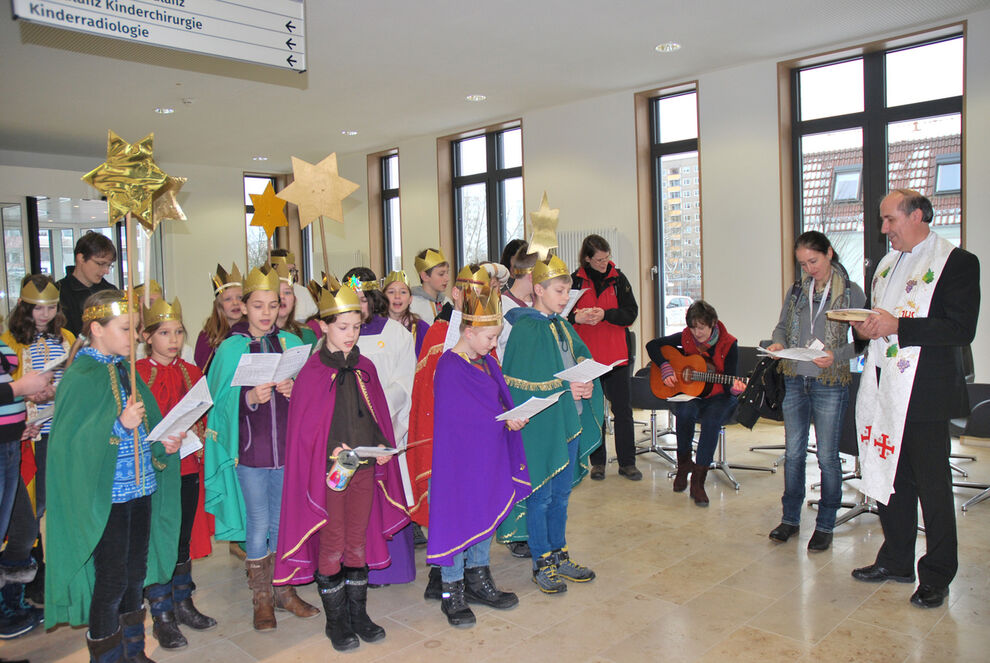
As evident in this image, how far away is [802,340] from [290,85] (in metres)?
5.88

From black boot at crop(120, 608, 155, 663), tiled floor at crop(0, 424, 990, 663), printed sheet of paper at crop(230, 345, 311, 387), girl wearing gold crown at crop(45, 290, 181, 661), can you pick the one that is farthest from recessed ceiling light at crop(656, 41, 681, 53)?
black boot at crop(120, 608, 155, 663)

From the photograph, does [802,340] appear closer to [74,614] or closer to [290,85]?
[74,614]

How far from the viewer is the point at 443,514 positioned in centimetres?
311

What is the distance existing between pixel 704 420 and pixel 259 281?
3241mm

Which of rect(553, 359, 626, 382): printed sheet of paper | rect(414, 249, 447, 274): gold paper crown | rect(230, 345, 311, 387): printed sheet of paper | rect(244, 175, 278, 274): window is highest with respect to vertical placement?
rect(244, 175, 278, 274): window

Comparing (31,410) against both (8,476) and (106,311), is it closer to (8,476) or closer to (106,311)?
(8,476)

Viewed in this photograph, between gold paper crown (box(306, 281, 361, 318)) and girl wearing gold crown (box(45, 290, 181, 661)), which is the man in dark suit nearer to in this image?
gold paper crown (box(306, 281, 361, 318))

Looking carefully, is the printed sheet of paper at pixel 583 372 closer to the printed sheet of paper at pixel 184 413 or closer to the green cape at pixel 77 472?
the printed sheet of paper at pixel 184 413

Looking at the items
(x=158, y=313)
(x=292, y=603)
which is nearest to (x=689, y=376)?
(x=292, y=603)

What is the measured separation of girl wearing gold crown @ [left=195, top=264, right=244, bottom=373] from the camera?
3537 mm

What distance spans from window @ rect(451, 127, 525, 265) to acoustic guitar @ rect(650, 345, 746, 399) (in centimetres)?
467

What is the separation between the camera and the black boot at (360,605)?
3018 millimetres

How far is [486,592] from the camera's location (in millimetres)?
3367

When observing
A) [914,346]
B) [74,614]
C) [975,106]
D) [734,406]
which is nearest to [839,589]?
[914,346]
